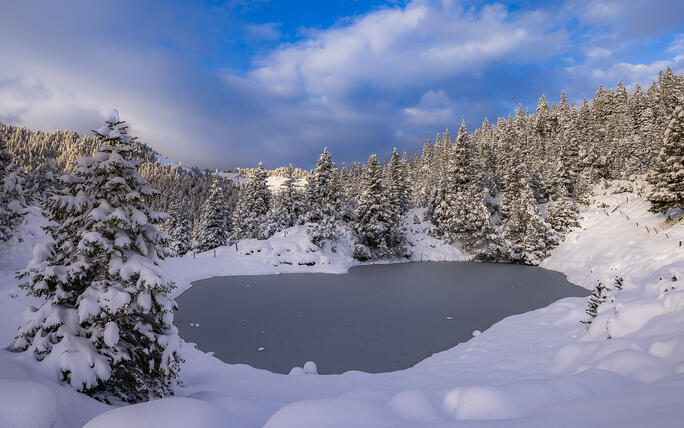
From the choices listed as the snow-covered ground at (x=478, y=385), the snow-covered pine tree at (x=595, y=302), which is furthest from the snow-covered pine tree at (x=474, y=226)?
the snow-covered pine tree at (x=595, y=302)

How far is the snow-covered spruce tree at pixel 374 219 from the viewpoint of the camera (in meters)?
38.9

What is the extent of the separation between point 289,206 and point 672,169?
40508 mm

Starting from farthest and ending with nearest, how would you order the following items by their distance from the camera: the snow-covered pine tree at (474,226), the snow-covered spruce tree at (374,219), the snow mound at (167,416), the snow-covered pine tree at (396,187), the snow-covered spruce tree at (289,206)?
the snow-covered spruce tree at (289,206)
the snow-covered pine tree at (396,187)
the snow-covered pine tree at (474,226)
the snow-covered spruce tree at (374,219)
the snow mound at (167,416)

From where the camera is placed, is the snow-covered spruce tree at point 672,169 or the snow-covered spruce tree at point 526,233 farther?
the snow-covered spruce tree at point 526,233

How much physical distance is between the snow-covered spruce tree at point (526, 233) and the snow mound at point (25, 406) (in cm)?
4156

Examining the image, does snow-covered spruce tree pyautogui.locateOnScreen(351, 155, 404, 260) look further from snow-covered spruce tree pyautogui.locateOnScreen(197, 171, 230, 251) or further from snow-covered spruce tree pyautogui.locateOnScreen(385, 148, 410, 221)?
snow-covered spruce tree pyautogui.locateOnScreen(197, 171, 230, 251)

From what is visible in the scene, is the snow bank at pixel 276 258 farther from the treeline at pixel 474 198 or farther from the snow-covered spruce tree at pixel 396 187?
the snow-covered spruce tree at pixel 396 187

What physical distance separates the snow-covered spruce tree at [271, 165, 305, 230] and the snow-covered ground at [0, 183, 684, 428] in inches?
1071

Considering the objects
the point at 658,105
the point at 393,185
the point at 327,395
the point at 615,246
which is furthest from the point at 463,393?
the point at 658,105

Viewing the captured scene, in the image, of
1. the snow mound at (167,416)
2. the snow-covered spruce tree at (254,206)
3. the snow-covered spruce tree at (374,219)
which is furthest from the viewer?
the snow-covered spruce tree at (254,206)

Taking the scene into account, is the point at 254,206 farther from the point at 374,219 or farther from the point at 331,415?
the point at 331,415

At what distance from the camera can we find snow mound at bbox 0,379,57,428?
3332 mm

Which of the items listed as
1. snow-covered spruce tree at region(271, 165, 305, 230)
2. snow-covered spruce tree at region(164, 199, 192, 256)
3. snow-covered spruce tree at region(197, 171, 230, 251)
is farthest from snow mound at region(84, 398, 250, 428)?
snow-covered spruce tree at region(164, 199, 192, 256)

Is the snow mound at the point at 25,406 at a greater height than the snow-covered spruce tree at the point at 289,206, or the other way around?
the snow-covered spruce tree at the point at 289,206
